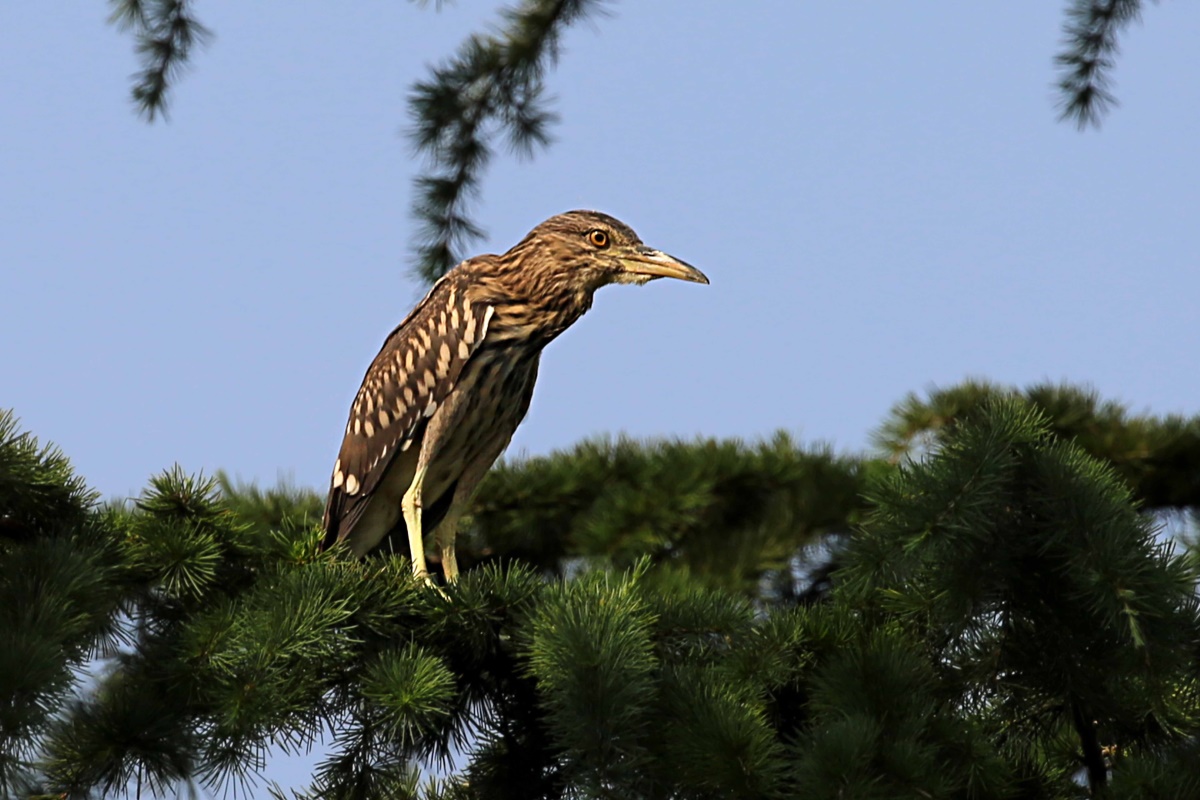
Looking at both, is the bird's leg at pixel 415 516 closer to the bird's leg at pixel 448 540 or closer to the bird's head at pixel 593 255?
the bird's leg at pixel 448 540

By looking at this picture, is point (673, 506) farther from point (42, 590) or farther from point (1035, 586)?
point (42, 590)

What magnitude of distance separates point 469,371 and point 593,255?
723 mm

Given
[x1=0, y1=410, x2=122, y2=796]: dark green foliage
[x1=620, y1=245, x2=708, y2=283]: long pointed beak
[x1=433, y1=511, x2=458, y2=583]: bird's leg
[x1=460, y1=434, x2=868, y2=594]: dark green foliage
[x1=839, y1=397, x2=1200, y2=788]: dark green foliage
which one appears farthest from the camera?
[x1=460, y1=434, x2=868, y2=594]: dark green foliage

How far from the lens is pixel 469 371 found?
5949 millimetres

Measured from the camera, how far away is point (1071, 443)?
3605 mm

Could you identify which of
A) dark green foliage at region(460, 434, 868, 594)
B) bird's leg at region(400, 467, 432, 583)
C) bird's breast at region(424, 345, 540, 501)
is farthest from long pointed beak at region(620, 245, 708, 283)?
dark green foliage at region(460, 434, 868, 594)

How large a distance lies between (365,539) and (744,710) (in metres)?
3.56

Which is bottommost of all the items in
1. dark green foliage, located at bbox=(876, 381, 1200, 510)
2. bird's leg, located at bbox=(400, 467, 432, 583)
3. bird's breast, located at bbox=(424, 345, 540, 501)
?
bird's leg, located at bbox=(400, 467, 432, 583)

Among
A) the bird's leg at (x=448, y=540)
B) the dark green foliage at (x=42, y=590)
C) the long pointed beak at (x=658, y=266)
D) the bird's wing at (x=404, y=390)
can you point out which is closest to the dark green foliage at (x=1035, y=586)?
the dark green foliage at (x=42, y=590)

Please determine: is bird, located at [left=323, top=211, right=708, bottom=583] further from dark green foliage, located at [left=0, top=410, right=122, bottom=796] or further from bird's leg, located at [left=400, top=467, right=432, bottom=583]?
dark green foliage, located at [left=0, top=410, right=122, bottom=796]

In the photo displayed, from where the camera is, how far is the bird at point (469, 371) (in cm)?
597

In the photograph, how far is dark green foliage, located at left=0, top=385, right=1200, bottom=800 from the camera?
10.5 ft

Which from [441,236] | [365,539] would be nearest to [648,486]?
[365,539]

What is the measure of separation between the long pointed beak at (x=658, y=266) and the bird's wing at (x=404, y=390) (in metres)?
0.63
